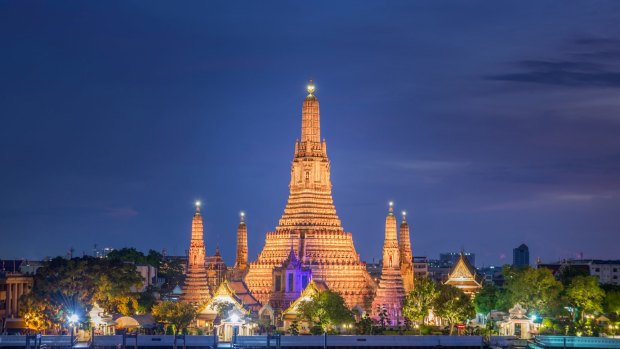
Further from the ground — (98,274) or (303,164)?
(303,164)

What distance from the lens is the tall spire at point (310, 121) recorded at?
161 m

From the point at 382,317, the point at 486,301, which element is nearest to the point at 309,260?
the point at 382,317

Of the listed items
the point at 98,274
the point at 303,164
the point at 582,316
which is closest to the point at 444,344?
the point at 582,316

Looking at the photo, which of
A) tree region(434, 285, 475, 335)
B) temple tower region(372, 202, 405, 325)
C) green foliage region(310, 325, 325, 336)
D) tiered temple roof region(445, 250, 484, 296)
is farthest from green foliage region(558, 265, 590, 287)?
green foliage region(310, 325, 325, 336)

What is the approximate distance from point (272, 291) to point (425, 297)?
81.7 feet

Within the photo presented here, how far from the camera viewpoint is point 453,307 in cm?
13388

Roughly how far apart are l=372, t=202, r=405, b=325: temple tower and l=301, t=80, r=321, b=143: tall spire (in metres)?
13.7

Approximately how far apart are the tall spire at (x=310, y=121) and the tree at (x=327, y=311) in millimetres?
31370

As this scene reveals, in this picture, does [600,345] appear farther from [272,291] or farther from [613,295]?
[272,291]

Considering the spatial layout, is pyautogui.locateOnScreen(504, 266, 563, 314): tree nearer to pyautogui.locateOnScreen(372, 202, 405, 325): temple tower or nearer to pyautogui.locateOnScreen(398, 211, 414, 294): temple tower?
pyautogui.locateOnScreen(372, 202, 405, 325): temple tower

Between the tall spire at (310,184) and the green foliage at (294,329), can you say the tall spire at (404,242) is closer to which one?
the tall spire at (310,184)

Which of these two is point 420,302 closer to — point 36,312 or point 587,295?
point 587,295

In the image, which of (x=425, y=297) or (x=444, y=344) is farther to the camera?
(x=425, y=297)

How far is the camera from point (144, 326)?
442ft
